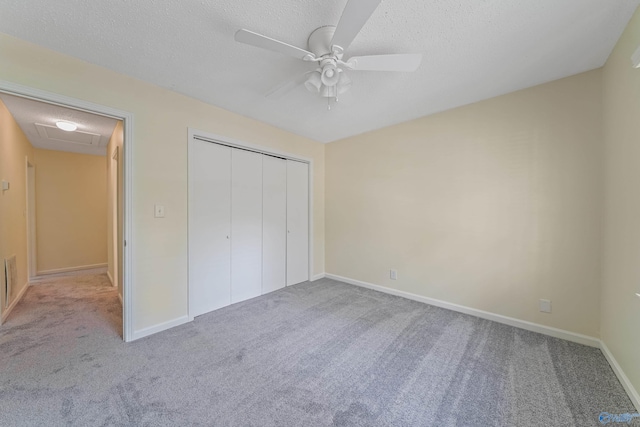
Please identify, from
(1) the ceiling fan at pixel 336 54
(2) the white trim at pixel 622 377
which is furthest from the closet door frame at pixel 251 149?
(2) the white trim at pixel 622 377

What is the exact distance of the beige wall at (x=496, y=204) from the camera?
210 cm

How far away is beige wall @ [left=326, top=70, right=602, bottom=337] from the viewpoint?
82.5 inches

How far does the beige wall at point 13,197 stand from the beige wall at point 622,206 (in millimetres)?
5377

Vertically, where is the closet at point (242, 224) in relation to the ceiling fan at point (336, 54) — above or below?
below

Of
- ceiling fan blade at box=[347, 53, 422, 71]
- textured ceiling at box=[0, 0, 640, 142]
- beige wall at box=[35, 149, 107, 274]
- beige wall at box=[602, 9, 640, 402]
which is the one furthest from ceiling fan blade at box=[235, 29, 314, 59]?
beige wall at box=[35, 149, 107, 274]

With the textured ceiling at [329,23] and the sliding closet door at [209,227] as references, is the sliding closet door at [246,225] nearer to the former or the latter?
the sliding closet door at [209,227]

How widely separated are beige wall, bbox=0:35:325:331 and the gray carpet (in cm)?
41

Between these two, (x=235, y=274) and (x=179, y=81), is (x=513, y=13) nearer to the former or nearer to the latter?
(x=179, y=81)

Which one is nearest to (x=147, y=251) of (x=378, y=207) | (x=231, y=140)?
(x=231, y=140)

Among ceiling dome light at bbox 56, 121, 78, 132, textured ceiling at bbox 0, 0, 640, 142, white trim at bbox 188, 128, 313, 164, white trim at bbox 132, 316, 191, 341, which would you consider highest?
textured ceiling at bbox 0, 0, 640, 142

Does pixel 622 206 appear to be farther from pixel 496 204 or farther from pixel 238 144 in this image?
pixel 238 144

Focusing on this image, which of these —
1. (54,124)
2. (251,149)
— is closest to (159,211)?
(251,149)

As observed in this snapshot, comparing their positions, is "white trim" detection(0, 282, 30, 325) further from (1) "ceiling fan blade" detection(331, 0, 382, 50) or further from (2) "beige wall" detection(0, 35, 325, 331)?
(1) "ceiling fan blade" detection(331, 0, 382, 50)

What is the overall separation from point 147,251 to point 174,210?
459 mm
